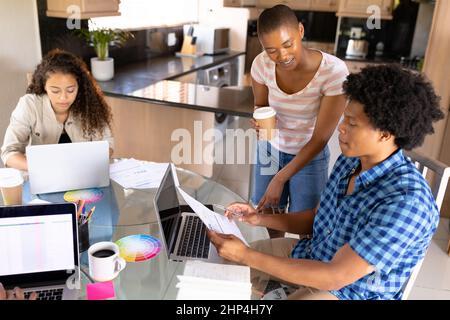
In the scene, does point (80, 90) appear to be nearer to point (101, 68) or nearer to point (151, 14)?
point (101, 68)

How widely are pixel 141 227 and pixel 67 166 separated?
1.22 feet

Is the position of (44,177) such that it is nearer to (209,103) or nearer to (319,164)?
(319,164)

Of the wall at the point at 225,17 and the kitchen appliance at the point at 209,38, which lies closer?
the kitchen appliance at the point at 209,38

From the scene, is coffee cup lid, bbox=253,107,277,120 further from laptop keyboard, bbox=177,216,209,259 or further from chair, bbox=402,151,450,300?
chair, bbox=402,151,450,300

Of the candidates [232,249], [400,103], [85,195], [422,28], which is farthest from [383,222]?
[422,28]

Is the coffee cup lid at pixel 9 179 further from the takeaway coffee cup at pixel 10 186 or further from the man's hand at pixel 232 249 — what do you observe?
the man's hand at pixel 232 249

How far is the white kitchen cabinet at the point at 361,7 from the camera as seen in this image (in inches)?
185

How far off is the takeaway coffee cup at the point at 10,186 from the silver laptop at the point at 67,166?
8cm

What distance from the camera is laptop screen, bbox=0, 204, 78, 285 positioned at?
107 centimetres

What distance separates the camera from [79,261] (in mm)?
1220


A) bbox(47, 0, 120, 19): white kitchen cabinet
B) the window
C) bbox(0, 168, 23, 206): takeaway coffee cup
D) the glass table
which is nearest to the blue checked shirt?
the glass table

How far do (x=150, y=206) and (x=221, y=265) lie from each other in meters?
0.54

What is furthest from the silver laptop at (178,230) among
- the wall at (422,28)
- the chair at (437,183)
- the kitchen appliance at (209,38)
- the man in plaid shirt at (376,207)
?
the wall at (422,28)

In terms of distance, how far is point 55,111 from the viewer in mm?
1933
